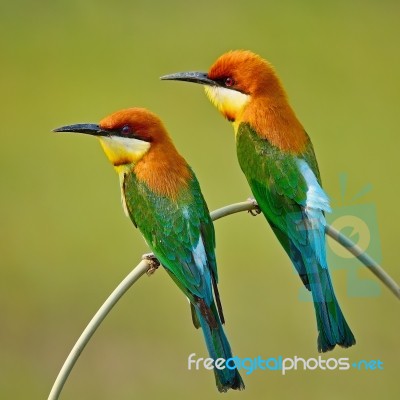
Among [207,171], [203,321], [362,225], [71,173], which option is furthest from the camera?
[71,173]

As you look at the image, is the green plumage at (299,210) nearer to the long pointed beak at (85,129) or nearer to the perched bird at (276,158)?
the perched bird at (276,158)

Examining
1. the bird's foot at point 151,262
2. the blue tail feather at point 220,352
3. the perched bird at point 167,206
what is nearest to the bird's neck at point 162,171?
the perched bird at point 167,206

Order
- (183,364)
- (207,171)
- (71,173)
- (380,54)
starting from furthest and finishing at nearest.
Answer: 1. (380,54)
2. (71,173)
3. (183,364)
4. (207,171)

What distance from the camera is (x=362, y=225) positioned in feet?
6.32

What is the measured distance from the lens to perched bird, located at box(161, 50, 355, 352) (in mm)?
1714

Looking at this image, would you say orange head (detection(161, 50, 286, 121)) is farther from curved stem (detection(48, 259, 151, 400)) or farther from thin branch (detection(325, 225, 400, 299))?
curved stem (detection(48, 259, 151, 400))

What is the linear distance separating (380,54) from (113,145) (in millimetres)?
2532

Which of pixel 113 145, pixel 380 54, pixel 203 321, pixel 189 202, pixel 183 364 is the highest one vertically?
pixel 113 145

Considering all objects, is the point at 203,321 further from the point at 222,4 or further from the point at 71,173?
the point at 222,4

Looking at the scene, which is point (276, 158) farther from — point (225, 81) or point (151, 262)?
point (151, 262)

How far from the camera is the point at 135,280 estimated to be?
1.55 m

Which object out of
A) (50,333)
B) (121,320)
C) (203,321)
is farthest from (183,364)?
(203,321)

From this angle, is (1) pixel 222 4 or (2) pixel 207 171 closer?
(2) pixel 207 171

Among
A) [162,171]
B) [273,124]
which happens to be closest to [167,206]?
[162,171]
